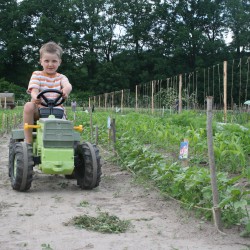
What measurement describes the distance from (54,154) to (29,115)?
646 millimetres

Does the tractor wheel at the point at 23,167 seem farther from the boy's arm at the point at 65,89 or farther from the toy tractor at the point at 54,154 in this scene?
the boy's arm at the point at 65,89

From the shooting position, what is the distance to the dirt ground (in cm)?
280

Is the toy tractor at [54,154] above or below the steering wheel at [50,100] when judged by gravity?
below

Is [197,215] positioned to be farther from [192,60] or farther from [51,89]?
[192,60]

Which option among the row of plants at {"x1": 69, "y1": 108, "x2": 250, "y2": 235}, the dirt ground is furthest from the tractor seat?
the row of plants at {"x1": 69, "y1": 108, "x2": 250, "y2": 235}

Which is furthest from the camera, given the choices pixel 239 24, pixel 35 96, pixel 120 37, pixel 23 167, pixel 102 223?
pixel 120 37

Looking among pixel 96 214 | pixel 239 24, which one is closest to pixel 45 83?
pixel 96 214

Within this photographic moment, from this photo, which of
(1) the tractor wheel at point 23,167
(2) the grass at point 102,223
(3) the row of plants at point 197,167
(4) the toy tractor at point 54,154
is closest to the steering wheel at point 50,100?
(4) the toy tractor at point 54,154

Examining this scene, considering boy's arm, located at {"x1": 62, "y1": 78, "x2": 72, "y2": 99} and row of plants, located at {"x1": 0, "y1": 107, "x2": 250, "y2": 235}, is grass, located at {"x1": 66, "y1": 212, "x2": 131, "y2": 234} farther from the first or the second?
boy's arm, located at {"x1": 62, "y1": 78, "x2": 72, "y2": 99}

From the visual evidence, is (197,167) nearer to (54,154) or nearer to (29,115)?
(54,154)

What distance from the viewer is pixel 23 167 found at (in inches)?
167

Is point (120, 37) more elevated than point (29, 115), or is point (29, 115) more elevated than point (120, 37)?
point (120, 37)

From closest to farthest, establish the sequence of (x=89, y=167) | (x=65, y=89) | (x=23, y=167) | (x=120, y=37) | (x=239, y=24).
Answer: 1. (x=23, y=167)
2. (x=89, y=167)
3. (x=65, y=89)
4. (x=239, y=24)
5. (x=120, y=37)

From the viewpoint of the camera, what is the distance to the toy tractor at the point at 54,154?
4.28 m
